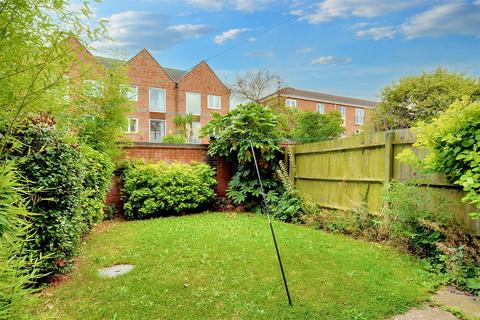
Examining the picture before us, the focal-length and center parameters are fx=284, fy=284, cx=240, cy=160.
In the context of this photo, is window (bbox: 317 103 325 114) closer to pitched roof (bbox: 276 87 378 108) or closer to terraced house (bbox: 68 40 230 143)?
pitched roof (bbox: 276 87 378 108)

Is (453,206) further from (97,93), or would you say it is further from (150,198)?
(97,93)

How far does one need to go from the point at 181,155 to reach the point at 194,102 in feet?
50.9

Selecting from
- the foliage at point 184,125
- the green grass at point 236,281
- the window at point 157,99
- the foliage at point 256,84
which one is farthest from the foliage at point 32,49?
the window at point 157,99

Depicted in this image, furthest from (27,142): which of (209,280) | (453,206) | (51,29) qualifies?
(453,206)

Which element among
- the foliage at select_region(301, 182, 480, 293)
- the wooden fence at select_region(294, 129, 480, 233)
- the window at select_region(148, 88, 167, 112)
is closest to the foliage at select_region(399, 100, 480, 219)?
the wooden fence at select_region(294, 129, 480, 233)

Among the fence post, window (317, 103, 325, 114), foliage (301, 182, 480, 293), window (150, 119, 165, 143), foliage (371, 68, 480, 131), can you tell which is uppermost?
window (317, 103, 325, 114)

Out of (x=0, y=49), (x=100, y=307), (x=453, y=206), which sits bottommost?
(x=100, y=307)

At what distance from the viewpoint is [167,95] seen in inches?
849

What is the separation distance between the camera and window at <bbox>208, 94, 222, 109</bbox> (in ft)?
76.4

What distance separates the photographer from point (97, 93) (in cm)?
594

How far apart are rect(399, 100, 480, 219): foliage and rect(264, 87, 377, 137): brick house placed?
23643 mm

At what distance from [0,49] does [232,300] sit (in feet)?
8.02

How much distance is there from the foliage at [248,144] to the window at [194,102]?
605 inches

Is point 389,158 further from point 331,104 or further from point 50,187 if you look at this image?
point 331,104
